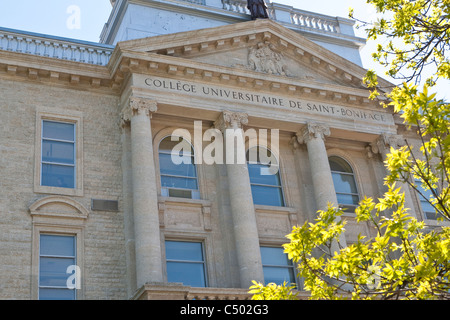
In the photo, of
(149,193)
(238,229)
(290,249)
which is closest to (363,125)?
(238,229)

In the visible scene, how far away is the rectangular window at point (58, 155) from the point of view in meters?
20.2

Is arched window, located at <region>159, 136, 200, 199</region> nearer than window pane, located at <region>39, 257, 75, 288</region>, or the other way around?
window pane, located at <region>39, 257, 75, 288</region>

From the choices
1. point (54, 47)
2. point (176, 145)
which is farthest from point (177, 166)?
point (54, 47)

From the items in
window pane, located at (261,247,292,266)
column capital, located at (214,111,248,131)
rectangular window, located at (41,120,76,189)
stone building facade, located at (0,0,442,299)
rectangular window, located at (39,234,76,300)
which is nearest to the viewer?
rectangular window, located at (39,234,76,300)

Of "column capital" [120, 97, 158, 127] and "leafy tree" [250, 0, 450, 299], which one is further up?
"column capital" [120, 97, 158, 127]

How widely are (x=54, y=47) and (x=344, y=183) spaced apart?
11.3 metres

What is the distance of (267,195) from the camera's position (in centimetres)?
2294

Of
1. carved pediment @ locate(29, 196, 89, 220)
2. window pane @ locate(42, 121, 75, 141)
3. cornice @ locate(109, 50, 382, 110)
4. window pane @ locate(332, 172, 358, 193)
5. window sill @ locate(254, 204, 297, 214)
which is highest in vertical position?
cornice @ locate(109, 50, 382, 110)

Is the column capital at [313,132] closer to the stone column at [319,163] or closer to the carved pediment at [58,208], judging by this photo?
the stone column at [319,163]

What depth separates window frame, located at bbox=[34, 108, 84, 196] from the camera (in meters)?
19.7

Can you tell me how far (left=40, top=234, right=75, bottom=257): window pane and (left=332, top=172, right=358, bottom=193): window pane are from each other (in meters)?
9.86

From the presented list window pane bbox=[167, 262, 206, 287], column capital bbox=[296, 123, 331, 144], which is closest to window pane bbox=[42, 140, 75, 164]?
window pane bbox=[167, 262, 206, 287]

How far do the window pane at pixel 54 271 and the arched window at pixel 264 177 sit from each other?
22.0 ft

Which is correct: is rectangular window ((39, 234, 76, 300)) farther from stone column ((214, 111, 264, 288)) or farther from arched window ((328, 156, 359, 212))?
arched window ((328, 156, 359, 212))
